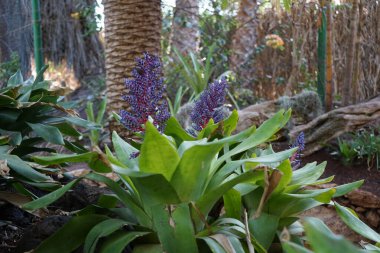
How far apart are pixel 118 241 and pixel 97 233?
73 mm

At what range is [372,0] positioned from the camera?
736 centimetres

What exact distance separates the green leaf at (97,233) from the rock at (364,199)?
3280 millimetres

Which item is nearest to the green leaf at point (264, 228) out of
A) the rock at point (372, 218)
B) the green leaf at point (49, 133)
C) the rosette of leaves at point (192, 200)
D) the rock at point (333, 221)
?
the rosette of leaves at point (192, 200)

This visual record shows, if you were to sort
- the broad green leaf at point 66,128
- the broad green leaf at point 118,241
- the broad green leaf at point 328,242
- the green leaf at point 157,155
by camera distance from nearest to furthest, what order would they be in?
the broad green leaf at point 328,242 < the green leaf at point 157,155 < the broad green leaf at point 118,241 < the broad green leaf at point 66,128

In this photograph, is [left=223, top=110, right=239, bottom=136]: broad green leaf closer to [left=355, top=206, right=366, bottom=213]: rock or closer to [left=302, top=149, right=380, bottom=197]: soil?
[left=355, top=206, right=366, bottom=213]: rock

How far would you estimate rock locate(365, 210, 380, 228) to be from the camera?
4.45 metres

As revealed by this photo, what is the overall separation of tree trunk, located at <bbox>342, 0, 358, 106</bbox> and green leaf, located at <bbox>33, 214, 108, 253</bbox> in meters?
5.66

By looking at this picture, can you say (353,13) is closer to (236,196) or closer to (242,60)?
(242,60)

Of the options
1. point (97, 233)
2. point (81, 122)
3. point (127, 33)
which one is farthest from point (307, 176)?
point (127, 33)

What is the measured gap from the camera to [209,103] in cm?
179

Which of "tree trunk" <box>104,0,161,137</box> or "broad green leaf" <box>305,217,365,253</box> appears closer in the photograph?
"broad green leaf" <box>305,217,365,253</box>

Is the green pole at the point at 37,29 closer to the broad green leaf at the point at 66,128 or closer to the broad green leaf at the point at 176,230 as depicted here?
the broad green leaf at the point at 66,128

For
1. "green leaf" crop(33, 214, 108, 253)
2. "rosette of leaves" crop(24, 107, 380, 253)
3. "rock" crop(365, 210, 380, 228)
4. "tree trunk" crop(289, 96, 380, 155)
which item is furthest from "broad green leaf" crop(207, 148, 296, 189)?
"tree trunk" crop(289, 96, 380, 155)

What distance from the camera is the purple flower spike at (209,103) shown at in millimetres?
1760
